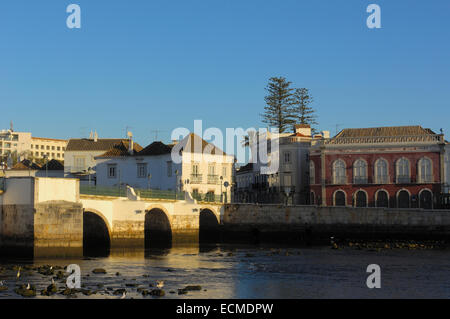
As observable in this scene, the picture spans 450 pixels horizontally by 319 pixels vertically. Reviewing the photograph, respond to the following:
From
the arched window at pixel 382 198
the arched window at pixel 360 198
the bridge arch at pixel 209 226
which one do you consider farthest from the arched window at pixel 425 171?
the bridge arch at pixel 209 226

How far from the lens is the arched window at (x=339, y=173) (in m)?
69.9

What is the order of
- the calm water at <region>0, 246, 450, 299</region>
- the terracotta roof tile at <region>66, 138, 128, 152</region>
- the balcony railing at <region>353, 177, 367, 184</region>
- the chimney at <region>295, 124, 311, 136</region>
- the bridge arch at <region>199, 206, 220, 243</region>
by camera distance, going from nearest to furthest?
the calm water at <region>0, 246, 450, 299</region>
the bridge arch at <region>199, 206, 220, 243</region>
the balcony railing at <region>353, 177, 367, 184</region>
the terracotta roof tile at <region>66, 138, 128, 152</region>
the chimney at <region>295, 124, 311, 136</region>

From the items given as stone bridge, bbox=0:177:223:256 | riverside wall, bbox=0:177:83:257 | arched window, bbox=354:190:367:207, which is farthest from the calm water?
arched window, bbox=354:190:367:207

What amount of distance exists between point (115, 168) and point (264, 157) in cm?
2058

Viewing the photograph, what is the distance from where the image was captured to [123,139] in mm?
77500

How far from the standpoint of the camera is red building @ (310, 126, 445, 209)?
66.4 m

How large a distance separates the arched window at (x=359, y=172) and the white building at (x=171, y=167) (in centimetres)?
1343

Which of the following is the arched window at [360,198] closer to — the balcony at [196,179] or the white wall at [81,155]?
the balcony at [196,179]

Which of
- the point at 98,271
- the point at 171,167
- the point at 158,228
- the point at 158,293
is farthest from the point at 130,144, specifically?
the point at 158,293

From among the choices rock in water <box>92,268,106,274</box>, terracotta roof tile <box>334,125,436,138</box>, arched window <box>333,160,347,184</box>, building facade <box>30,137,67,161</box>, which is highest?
building facade <box>30,137,67,161</box>

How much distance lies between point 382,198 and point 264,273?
35.7 metres

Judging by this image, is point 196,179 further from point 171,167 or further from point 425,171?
point 425,171

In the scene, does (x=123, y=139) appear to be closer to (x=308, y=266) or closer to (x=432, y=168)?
(x=432, y=168)

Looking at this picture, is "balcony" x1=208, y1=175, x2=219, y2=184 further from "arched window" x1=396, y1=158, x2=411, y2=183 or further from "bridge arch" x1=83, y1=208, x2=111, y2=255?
"bridge arch" x1=83, y1=208, x2=111, y2=255
